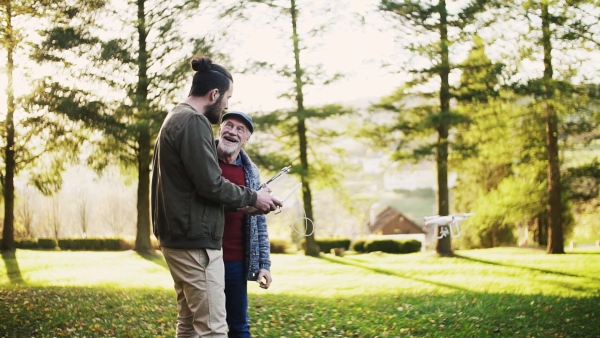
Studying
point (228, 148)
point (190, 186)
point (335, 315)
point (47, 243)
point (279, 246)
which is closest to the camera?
point (190, 186)

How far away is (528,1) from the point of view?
639 inches

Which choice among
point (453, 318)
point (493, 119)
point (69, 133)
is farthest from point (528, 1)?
point (69, 133)

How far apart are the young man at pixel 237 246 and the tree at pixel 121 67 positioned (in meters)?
13.8

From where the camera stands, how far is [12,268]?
15609 mm

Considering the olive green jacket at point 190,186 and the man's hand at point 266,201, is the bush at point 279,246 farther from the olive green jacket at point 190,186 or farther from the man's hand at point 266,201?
the olive green jacket at point 190,186

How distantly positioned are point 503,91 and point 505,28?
1.80 m

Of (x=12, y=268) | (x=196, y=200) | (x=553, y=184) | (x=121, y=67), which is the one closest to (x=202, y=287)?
(x=196, y=200)

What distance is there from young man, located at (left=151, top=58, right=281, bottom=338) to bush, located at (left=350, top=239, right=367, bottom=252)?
2322 cm

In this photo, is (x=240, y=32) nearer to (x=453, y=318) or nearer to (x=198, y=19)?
(x=198, y=19)

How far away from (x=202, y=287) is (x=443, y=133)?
15.8 m

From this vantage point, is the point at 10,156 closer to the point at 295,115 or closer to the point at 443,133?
the point at 295,115

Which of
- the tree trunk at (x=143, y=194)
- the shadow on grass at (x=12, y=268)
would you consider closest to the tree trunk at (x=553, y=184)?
the tree trunk at (x=143, y=194)

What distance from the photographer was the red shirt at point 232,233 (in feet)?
10.4

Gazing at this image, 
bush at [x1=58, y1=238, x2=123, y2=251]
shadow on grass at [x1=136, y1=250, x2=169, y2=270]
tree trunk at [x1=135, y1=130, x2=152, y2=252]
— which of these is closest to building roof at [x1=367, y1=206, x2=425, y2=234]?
bush at [x1=58, y1=238, x2=123, y2=251]
